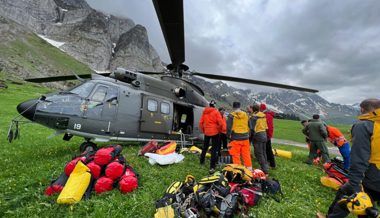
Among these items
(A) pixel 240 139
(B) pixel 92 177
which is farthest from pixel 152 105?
(B) pixel 92 177

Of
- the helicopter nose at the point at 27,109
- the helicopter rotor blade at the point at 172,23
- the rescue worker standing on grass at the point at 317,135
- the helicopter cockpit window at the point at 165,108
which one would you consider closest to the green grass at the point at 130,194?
the rescue worker standing on grass at the point at 317,135

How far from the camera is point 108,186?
5781 mm

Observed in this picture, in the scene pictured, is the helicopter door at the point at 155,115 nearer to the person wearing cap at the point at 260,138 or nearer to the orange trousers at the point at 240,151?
the orange trousers at the point at 240,151

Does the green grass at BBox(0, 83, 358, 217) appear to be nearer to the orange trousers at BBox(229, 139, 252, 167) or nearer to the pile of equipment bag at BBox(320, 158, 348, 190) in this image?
the pile of equipment bag at BBox(320, 158, 348, 190)

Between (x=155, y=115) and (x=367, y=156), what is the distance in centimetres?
892

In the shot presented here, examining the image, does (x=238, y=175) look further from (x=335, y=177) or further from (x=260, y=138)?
(x=335, y=177)

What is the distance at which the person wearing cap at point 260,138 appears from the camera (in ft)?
27.4

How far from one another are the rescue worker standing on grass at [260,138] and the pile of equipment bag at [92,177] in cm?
447

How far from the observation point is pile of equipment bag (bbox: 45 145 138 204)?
527 centimetres

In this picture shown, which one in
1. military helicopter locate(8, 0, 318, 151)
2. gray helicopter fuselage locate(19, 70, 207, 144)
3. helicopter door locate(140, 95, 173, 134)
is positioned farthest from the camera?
helicopter door locate(140, 95, 173, 134)

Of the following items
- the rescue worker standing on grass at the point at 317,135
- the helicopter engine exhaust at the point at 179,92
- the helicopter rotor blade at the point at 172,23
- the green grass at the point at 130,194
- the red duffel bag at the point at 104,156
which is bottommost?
the green grass at the point at 130,194

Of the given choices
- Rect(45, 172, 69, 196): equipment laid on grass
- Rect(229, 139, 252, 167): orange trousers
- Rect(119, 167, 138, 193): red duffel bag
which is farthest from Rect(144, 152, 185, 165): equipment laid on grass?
Rect(45, 172, 69, 196): equipment laid on grass

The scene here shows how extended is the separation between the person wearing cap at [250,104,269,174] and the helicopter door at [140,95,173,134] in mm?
4656

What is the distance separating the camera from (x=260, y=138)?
27.8ft
